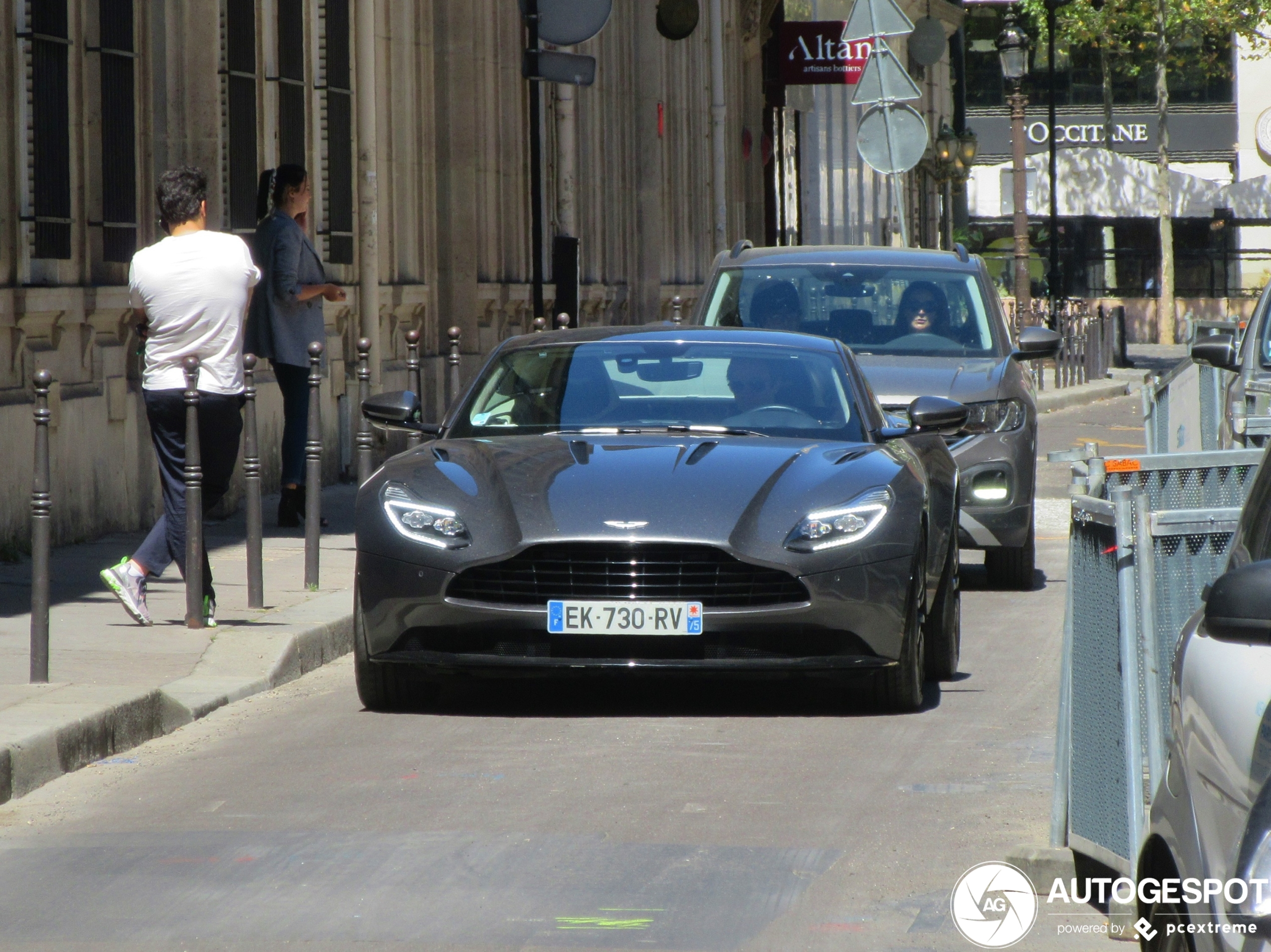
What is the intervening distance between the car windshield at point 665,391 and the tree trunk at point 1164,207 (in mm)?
42418

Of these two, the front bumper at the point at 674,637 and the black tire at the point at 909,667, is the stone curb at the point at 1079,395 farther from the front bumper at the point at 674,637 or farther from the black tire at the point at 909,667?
the front bumper at the point at 674,637

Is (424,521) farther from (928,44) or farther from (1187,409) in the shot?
(928,44)

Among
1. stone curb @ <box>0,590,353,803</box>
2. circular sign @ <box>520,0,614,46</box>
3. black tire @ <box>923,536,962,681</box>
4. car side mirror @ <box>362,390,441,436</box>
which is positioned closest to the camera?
stone curb @ <box>0,590,353,803</box>

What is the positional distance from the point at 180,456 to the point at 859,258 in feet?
16.9

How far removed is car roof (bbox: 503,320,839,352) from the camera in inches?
362

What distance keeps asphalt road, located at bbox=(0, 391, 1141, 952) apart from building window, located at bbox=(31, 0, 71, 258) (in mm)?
4910

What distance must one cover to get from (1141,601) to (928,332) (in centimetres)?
794

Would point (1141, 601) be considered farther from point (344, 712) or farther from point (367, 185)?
point (367, 185)

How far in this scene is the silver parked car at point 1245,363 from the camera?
1138 centimetres

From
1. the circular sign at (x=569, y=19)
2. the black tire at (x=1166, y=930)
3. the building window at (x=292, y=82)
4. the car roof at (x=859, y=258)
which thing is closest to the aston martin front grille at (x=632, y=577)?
the black tire at (x=1166, y=930)

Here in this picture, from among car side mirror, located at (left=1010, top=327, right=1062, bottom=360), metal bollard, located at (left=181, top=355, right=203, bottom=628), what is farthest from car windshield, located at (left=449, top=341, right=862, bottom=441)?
car side mirror, located at (left=1010, top=327, right=1062, bottom=360)

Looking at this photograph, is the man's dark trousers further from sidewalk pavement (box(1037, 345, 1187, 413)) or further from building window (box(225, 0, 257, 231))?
sidewalk pavement (box(1037, 345, 1187, 413))

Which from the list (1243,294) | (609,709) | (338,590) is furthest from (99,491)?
(1243,294)

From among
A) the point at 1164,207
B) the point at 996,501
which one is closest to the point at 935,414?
the point at 996,501
